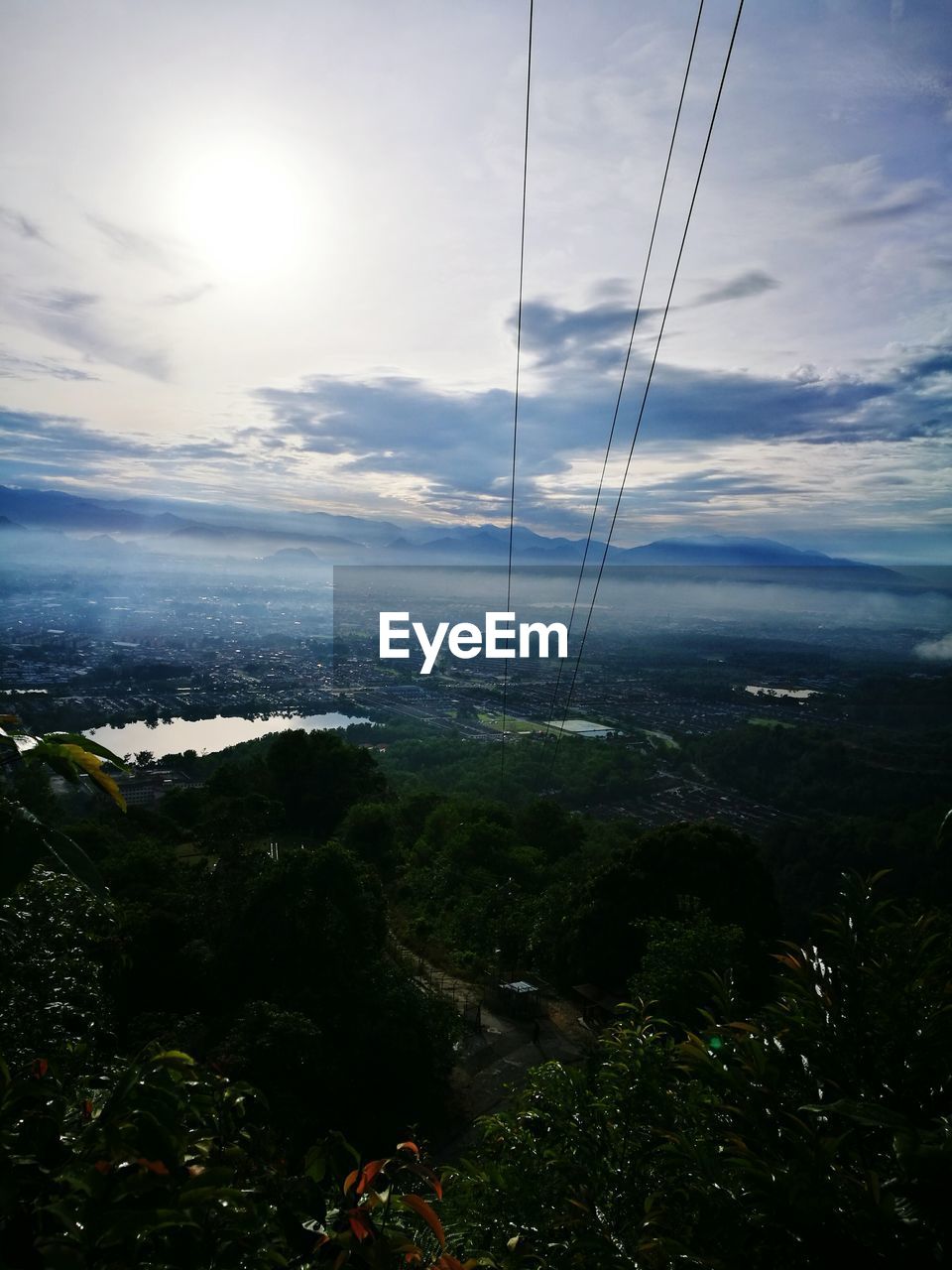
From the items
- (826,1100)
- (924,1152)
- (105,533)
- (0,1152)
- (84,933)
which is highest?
(105,533)

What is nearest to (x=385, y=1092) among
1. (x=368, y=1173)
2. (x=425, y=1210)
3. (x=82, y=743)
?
(x=368, y=1173)

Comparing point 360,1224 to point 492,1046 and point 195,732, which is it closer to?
point 492,1046

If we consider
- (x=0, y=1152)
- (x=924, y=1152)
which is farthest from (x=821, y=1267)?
(x=0, y=1152)

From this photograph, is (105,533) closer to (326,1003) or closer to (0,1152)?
(326,1003)

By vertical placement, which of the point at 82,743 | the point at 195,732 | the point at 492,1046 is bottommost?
the point at 195,732

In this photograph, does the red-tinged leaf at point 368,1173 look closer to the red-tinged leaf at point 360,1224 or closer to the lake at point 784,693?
the red-tinged leaf at point 360,1224

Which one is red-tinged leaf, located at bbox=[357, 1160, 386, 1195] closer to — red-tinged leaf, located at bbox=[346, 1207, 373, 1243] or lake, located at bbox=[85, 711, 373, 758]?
red-tinged leaf, located at bbox=[346, 1207, 373, 1243]

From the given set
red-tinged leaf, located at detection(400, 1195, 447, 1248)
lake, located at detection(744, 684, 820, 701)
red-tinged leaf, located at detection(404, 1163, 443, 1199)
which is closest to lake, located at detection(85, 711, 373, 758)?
lake, located at detection(744, 684, 820, 701)
